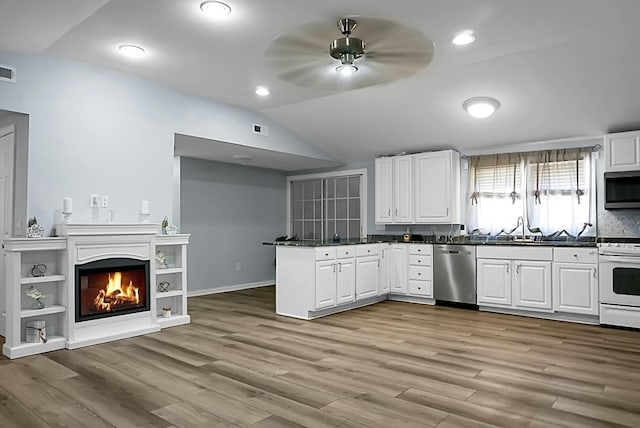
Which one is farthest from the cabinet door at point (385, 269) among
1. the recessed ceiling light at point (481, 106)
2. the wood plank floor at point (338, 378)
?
the recessed ceiling light at point (481, 106)

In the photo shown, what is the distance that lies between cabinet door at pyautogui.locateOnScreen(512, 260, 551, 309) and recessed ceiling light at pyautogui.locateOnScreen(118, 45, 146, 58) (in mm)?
4483

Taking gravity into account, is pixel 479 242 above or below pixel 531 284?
above

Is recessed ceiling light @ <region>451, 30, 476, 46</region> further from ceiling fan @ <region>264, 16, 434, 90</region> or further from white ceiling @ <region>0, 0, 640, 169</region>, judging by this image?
ceiling fan @ <region>264, 16, 434, 90</region>

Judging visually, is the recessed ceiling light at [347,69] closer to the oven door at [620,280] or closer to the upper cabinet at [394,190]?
the upper cabinet at [394,190]

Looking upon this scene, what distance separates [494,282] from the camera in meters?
5.51

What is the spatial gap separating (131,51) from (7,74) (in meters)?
1.02

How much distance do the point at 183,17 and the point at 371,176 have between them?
455 cm

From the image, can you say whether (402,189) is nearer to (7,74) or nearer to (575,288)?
(575,288)

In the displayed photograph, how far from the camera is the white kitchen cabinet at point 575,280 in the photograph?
4867mm

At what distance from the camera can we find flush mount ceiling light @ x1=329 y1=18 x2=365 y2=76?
9.67 ft

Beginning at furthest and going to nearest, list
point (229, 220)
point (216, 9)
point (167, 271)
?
point (229, 220) → point (167, 271) → point (216, 9)

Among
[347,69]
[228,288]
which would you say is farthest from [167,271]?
[347,69]

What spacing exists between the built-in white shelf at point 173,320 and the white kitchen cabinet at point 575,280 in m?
4.02

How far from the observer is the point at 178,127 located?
500 centimetres
